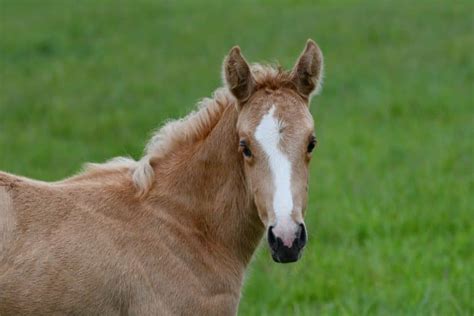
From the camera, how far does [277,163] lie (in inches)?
205

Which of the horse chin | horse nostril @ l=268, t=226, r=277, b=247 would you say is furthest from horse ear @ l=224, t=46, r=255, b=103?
the horse chin

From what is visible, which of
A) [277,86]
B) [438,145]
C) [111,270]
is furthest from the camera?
[438,145]

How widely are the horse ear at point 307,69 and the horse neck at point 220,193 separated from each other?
394 mm

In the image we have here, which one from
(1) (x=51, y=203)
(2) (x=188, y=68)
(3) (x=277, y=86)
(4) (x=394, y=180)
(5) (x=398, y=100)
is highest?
(2) (x=188, y=68)

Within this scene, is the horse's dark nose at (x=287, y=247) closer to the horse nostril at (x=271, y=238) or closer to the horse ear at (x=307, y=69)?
the horse nostril at (x=271, y=238)

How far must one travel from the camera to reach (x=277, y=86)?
222 inches

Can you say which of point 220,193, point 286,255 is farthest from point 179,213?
point 286,255

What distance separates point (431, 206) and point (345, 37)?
932 cm

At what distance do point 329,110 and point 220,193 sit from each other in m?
9.27

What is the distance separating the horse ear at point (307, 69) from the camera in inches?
224

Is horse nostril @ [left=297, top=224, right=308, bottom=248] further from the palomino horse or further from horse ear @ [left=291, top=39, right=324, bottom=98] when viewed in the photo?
horse ear @ [left=291, top=39, right=324, bottom=98]

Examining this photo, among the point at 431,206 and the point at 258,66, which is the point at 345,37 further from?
the point at 258,66

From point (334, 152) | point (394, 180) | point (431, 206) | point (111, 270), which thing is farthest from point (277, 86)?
point (334, 152)

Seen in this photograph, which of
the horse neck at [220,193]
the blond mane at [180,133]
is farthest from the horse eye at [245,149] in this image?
the blond mane at [180,133]
